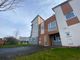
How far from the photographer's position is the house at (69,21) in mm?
22353

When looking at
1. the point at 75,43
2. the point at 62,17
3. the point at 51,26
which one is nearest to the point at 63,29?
the point at 62,17

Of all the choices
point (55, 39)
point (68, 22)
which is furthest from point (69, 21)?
point (55, 39)

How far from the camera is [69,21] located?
2409cm

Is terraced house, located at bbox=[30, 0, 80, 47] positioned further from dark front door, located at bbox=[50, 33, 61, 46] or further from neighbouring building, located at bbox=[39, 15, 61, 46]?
dark front door, located at bbox=[50, 33, 61, 46]

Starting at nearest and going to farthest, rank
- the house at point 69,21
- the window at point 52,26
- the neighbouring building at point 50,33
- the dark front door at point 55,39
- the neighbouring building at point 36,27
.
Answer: the house at point 69,21 < the window at point 52,26 < the neighbouring building at point 50,33 < the dark front door at point 55,39 < the neighbouring building at point 36,27

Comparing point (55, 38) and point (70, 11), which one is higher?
point (70, 11)

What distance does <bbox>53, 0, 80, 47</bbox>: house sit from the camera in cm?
2235

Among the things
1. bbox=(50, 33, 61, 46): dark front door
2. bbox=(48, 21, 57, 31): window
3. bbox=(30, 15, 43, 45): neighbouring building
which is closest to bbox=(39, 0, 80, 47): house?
bbox=(48, 21, 57, 31): window

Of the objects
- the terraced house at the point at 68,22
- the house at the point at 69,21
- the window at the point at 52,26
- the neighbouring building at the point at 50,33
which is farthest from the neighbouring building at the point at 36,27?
the house at the point at 69,21

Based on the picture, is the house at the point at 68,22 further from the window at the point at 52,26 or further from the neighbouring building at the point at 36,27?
the neighbouring building at the point at 36,27

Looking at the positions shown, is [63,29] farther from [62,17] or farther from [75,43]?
[75,43]

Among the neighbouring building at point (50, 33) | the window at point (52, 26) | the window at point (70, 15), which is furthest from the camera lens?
the neighbouring building at point (50, 33)

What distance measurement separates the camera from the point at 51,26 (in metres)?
31.8

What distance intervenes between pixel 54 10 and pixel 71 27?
19.0 ft
